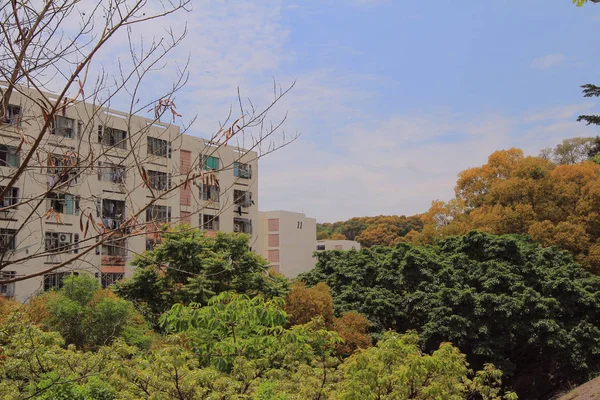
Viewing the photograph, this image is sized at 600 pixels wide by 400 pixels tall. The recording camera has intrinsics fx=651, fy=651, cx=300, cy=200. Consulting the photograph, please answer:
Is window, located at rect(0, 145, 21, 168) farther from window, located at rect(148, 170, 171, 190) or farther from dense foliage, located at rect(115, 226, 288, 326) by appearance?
dense foliage, located at rect(115, 226, 288, 326)

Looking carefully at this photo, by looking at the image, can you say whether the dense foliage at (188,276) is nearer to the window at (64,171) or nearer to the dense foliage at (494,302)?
the dense foliage at (494,302)

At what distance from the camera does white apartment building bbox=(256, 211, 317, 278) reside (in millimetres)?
35562

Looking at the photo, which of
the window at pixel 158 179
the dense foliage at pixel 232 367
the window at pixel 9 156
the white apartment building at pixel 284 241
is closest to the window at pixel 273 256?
the white apartment building at pixel 284 241

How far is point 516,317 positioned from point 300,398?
999cm

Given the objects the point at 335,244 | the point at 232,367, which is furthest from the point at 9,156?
the point at 335,244

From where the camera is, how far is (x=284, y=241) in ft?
117

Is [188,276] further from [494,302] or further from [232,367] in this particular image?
[494,302]

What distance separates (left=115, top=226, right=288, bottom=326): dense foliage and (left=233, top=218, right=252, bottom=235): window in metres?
12.4

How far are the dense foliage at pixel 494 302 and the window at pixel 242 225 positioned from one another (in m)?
9.91

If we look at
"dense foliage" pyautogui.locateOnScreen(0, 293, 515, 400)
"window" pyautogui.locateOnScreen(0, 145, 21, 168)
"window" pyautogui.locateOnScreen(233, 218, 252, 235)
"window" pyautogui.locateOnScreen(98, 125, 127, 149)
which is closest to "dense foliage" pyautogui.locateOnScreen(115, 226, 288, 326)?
"window" pyautogui.locateOnScreen(0, 145, 21, 168)

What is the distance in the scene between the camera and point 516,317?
49.1 ft

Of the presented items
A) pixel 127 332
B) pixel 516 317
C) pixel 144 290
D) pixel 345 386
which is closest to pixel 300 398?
pixel 345 386

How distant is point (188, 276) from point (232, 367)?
6.62 meters

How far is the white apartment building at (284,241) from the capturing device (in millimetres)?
35562
